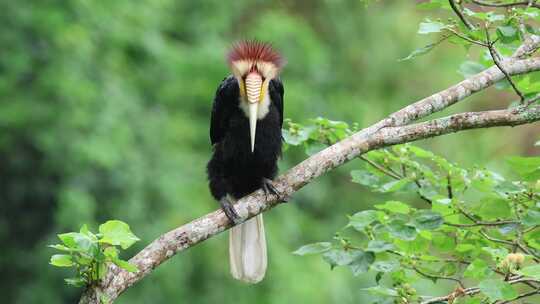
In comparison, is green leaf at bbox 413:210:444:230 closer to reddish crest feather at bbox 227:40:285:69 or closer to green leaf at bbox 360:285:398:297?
green leaf at bbox 360:285:398:297

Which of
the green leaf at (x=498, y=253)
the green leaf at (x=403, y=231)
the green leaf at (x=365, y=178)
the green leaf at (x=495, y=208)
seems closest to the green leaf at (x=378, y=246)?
the green leaf at (x=403, y=231)

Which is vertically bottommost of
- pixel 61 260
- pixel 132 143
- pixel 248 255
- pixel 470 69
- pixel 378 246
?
pixel 61 260

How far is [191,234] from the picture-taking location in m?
3.11

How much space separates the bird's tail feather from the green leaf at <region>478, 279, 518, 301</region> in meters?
1.61

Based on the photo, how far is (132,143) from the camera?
25.5 feet

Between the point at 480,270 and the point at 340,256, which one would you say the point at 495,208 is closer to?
the point at 480,270

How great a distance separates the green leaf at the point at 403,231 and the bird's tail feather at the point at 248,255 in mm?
1199

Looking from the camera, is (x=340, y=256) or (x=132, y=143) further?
(x=132, y=143)

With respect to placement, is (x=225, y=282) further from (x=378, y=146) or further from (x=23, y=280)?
(x=378, y=146)

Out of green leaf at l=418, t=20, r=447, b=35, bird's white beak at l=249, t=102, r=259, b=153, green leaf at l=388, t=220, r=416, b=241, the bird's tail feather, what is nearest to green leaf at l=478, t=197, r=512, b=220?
green leaf at l=388, t=220, r=416, b=241

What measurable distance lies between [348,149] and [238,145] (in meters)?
0.84

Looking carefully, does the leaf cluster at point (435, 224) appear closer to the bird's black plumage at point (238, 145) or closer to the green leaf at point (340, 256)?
the green leaf at point (340, 256)

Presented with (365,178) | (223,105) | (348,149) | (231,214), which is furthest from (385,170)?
(223,105)

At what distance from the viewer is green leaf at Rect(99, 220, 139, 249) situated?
2.66 m
